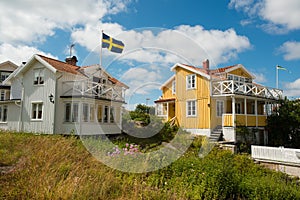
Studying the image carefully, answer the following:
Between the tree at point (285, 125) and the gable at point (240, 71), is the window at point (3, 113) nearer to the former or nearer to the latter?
the gable at point (240, 71)

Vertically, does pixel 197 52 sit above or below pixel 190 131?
above

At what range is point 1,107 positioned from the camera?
2089 cm

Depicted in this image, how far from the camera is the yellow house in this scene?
18.4 metres

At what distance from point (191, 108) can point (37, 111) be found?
12574 mm

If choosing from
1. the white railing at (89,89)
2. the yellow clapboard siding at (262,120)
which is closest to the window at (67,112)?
the white railing at (89,89)

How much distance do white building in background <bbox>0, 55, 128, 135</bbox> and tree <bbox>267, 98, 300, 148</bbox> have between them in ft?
42.3

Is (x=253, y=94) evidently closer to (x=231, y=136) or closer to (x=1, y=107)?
(x=231, y=136)

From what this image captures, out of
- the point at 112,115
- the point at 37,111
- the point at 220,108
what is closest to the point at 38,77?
the point at 37,111

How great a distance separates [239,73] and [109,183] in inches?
784

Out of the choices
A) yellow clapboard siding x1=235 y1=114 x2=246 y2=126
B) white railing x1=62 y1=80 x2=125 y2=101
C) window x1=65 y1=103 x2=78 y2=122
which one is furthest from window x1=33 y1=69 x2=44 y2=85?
yellow clapboard siding x1=235 y1=114 x2=246 y2=126

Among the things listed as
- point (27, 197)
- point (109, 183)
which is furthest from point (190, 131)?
point (27, 197)

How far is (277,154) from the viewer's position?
1316cm

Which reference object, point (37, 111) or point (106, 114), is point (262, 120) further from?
point (37, 111)

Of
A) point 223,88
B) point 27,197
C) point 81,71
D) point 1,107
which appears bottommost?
point 27,197
